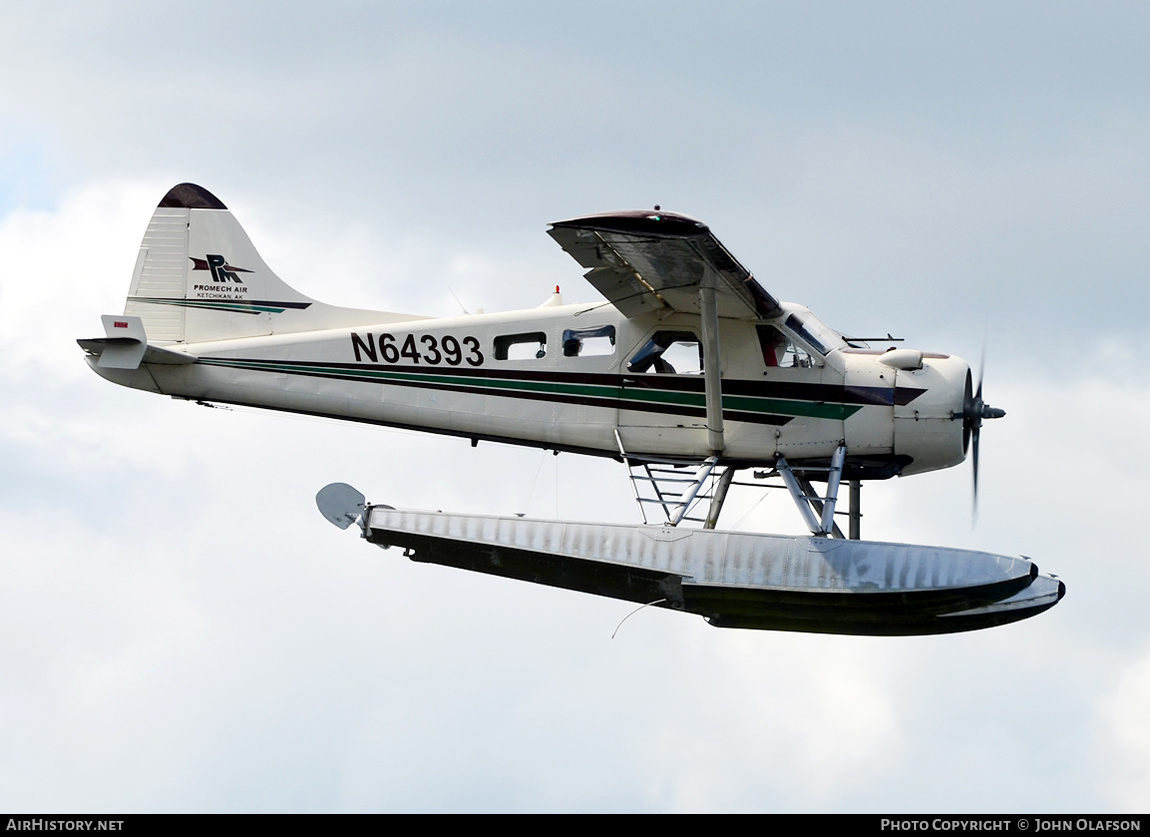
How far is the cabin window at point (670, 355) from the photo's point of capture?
17.7 meters

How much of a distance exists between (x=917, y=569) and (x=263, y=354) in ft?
25.3

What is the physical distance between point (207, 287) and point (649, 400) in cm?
557

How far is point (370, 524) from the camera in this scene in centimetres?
1741

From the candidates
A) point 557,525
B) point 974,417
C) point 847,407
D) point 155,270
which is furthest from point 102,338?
point 974,417

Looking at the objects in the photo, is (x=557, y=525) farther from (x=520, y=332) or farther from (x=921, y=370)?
(x=921, y=370)

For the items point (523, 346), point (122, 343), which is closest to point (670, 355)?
point (523, 346)

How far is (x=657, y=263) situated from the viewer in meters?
16.5

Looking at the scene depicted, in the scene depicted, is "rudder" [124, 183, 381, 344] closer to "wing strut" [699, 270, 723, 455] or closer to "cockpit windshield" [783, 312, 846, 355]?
Answer: "wing strut" [699, 270, 723, 455]

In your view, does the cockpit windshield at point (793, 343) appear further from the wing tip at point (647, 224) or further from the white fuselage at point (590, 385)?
the wing tip at point (647, 224)

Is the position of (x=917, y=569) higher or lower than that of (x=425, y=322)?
lower

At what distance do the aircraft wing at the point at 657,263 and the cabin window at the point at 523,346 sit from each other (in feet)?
3.51

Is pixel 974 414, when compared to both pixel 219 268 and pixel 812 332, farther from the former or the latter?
pixel 219 268
